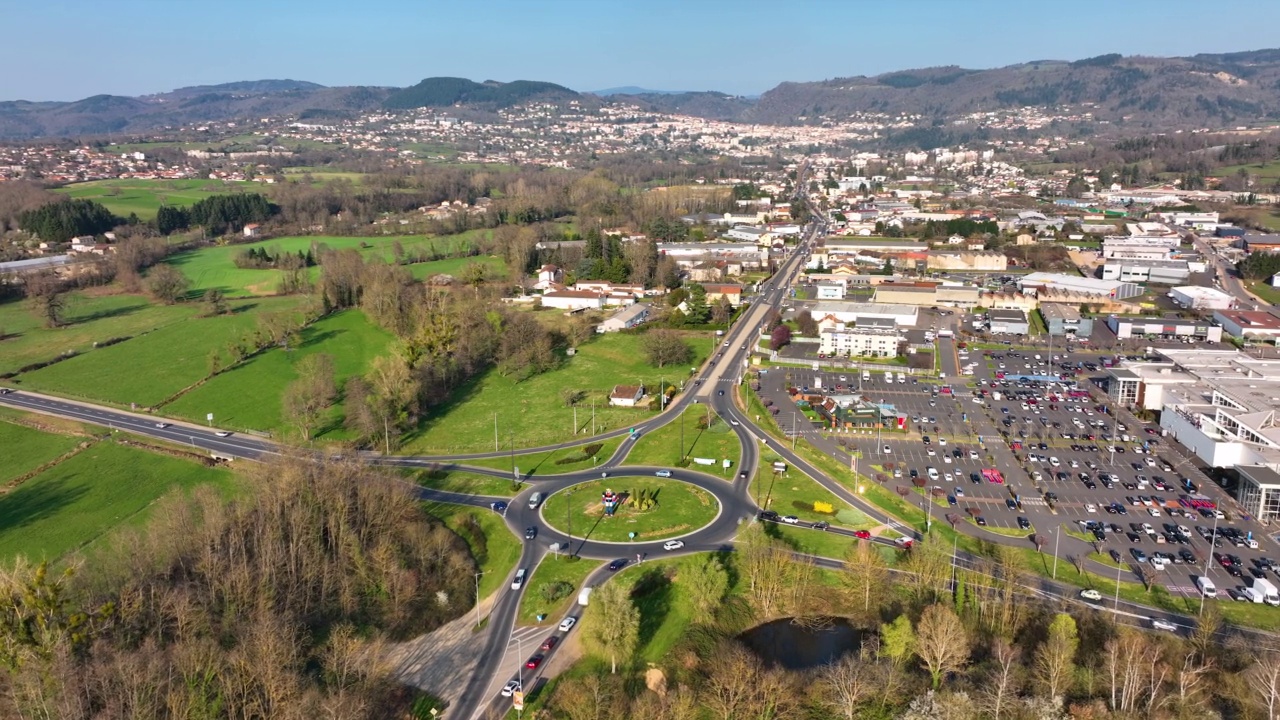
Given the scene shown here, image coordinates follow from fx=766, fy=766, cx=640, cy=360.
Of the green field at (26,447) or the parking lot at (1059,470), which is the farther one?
the green field at (26,447)

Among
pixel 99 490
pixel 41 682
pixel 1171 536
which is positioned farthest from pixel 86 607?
pixel 1171 536

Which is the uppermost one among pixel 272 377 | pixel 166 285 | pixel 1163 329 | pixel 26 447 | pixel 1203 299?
pixel 166 285

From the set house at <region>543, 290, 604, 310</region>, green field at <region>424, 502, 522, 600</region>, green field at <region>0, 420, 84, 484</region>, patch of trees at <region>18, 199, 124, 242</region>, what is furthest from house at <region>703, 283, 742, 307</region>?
patch of trees at <region>18, 199, 124, 242</region>

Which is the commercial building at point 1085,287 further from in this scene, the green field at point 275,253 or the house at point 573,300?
the green field at point 275,253

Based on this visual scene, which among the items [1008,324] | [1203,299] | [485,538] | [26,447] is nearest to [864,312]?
[1008,324]

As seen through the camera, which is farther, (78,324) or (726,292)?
(726,292)

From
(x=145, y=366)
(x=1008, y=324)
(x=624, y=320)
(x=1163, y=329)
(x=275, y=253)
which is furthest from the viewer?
(x=275, y=253)

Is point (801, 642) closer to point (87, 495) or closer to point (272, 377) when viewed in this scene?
point (87, 495)

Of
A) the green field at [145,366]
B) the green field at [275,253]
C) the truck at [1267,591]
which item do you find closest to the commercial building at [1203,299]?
the truck at [1267,591]
